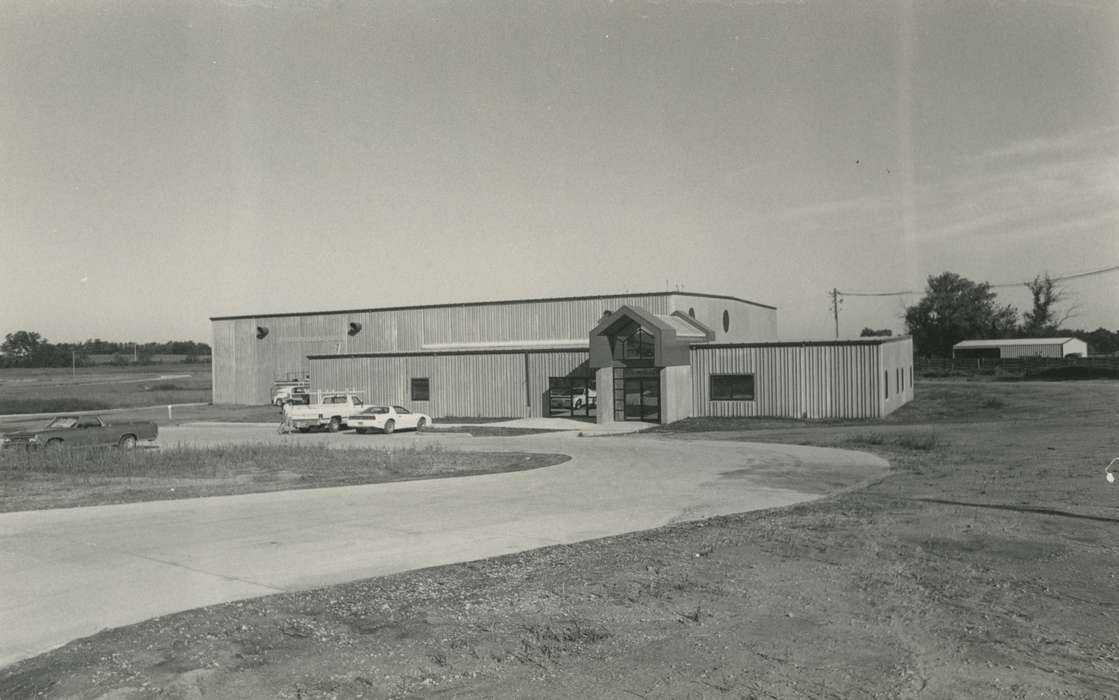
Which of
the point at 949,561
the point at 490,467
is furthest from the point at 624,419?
the point at 949,561

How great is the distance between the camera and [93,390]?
269ft

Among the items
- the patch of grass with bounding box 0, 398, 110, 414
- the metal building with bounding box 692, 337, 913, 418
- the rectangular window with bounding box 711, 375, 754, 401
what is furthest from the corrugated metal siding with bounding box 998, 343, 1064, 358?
the patch of grass with bounding box 0, 398, 110, 414

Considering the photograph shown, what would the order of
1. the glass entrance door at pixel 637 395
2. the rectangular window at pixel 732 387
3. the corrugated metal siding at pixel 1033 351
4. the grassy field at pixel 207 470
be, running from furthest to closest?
the corrugated metal siding at pixel 1033 351
the rectangular window at pixel 732 387
the glass entrance door at pixel 637 395
the grassy field at pixel 207 470

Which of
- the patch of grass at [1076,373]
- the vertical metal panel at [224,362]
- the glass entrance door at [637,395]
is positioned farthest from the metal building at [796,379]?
the vertical metal panel at [224,362]

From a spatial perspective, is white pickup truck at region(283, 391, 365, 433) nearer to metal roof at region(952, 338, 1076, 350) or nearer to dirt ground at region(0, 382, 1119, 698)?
dirt ground at region(0, 382, 1119, 698)

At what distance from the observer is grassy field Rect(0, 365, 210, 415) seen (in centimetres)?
5700

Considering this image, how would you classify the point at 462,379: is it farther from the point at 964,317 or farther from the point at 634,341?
the point at 964,317

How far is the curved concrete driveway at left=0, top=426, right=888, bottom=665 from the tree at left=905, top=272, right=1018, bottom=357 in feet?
270

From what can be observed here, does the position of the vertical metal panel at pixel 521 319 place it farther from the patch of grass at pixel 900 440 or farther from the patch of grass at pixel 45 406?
the patch of grass at pixel 45 406

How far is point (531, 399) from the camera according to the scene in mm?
41000

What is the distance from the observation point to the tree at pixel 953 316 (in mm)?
95875

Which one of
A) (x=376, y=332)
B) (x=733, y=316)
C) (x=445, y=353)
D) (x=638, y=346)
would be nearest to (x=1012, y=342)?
(x=733, y=316)

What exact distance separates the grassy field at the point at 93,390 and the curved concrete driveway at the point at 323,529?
47.2 m

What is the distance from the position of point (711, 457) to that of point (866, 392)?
1427 cm
